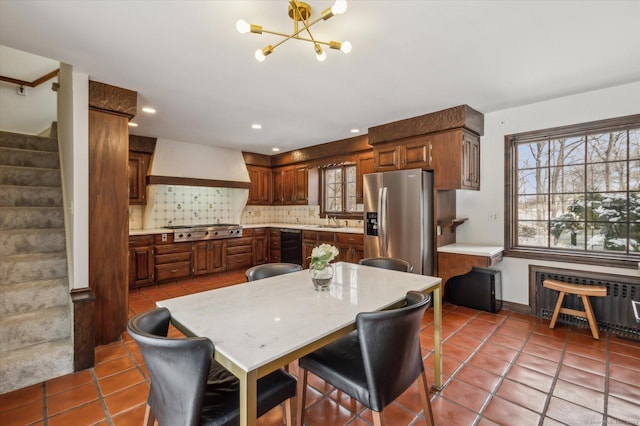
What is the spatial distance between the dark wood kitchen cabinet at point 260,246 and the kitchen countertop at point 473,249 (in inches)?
141

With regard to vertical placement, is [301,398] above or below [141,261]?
below

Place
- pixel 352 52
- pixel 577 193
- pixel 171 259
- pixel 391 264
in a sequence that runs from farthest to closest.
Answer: pixel 171 259 < pixel 577 193 < pixel 391 264 < pixel 352 52

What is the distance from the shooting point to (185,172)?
516 centimetres

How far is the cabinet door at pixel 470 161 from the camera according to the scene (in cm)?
351

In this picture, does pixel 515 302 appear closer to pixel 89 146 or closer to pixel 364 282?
pixel 364 282

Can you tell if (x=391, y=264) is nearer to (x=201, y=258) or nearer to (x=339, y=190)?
(x=339, y=190)

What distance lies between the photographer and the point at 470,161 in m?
3.63

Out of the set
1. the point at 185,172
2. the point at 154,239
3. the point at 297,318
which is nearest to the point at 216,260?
the point at 154,239

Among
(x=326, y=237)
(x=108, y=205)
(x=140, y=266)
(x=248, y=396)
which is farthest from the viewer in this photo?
(x=326, y=237)

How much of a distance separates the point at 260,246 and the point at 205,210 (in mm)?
1298

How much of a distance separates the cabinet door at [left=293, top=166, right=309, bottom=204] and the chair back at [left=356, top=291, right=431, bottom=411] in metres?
4.56

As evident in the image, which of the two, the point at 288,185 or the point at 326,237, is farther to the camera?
the point at 288,185

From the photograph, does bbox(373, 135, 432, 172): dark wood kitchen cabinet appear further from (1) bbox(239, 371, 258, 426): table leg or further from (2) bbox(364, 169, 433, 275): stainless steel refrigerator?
(1) bbox(239, 371, 258, 426): table leg

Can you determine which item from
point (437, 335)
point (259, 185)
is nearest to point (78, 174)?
point (437, 335)
